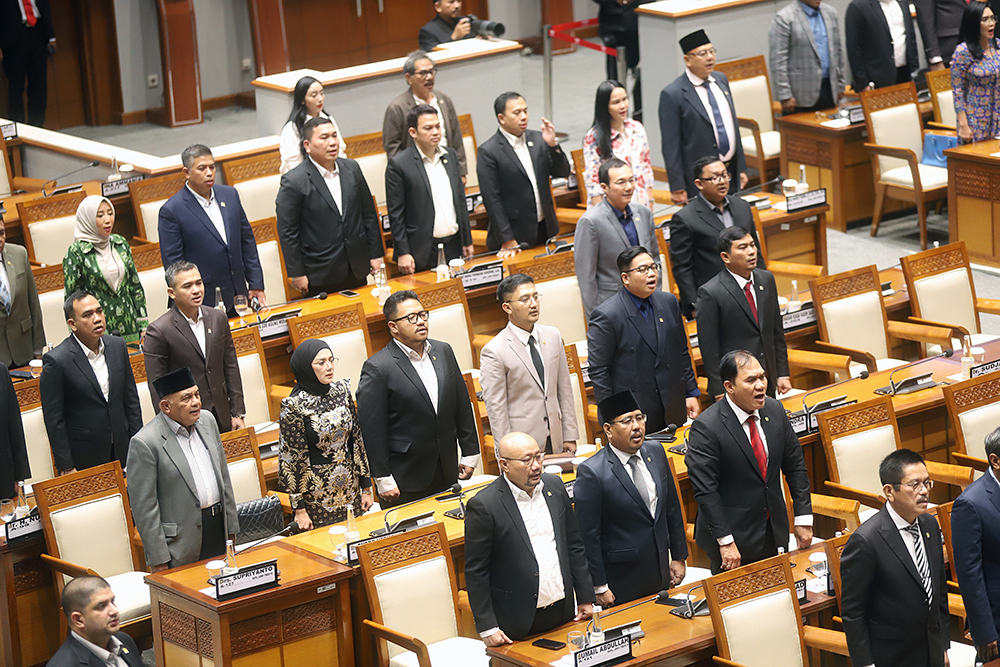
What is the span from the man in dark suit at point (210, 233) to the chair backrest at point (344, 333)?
19.4 inches

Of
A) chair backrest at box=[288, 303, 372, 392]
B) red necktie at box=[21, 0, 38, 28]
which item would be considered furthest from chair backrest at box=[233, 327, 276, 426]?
red necktie at box=[21, 0, 38, 28]

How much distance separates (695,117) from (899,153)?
183 cm

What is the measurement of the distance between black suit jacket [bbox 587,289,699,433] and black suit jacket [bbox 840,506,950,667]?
4.91ft

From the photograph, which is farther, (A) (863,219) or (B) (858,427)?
(A) (863,219)

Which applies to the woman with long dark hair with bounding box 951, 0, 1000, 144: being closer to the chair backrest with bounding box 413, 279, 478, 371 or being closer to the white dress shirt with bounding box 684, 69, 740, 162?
the white dress shirt with bounding box 684, 69, 740, 162

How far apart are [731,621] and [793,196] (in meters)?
4.01

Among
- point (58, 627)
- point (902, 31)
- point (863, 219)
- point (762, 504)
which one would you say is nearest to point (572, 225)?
point (863, 219)

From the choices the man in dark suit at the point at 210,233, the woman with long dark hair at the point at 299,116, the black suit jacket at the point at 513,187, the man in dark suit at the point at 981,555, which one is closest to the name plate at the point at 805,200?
the black suit jacket at the point at 513,187

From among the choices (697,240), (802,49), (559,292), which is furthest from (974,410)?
(802,49)

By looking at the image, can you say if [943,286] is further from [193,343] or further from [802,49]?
[193,343]

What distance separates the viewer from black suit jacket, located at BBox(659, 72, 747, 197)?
26.4 ft

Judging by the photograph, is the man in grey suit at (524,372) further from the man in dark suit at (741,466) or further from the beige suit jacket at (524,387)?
the man in dark suit at (741,466)

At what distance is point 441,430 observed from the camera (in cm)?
568

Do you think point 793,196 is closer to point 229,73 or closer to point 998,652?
point 998,652
